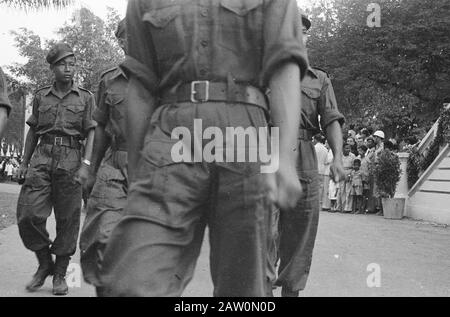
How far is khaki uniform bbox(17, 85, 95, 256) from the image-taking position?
22.7 feet

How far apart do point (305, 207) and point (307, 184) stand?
18cm

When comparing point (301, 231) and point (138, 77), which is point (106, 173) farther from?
point (138, 77)

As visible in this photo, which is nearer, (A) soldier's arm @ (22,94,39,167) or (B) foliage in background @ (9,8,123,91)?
(A) soldier's arm @ (22,94,39,167)

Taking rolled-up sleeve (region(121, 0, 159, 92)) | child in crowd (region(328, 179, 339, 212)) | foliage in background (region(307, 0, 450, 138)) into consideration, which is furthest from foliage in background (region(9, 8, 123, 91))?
rolled-up sleeve (region(121, 0, 159, 92))

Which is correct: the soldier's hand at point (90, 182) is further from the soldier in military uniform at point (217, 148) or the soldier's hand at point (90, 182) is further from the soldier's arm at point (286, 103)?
the soldier's arm at point (286, 103)

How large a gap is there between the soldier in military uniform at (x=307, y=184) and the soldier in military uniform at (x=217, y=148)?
2.78 metres

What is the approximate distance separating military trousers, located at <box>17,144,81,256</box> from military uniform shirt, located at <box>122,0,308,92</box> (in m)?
4.18

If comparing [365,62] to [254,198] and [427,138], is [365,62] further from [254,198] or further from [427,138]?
[254,198]

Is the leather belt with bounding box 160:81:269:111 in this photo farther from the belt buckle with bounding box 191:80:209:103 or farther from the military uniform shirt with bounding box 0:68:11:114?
the military uniform shirt with bounding box 0:68:11:114

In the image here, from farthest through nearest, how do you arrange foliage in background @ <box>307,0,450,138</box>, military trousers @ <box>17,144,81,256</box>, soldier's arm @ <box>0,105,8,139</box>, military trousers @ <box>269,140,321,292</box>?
foliage in background @ <box>307,0,450,138</box>
military trousers @ <box>17,144,81,256</box>
military trousers @ <box>269,140,321,292</box>
soldier's arm @ <box>0,105,8,139</box>

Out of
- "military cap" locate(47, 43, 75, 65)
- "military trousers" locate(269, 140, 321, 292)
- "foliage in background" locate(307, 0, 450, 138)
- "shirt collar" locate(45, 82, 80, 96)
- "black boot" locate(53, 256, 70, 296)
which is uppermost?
"foliage in background" locate(307, 0, 450, 138)

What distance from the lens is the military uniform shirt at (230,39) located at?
2952 mm

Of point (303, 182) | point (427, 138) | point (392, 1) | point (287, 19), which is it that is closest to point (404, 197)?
point (427, 138)

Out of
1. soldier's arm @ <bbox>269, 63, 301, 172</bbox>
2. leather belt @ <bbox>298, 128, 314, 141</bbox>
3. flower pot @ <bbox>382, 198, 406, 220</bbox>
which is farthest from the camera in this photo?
flower pot @ <bbox>382, 198, 406, 220</bbox>
